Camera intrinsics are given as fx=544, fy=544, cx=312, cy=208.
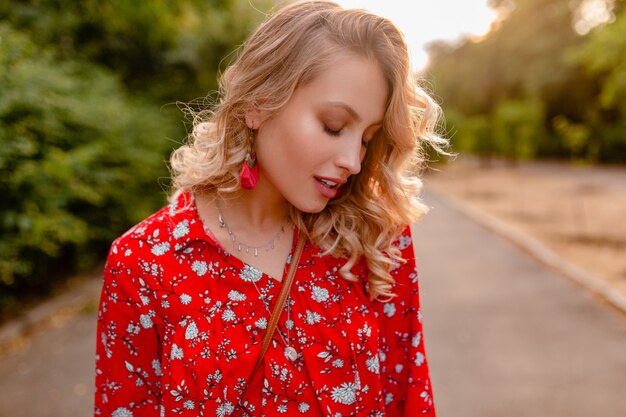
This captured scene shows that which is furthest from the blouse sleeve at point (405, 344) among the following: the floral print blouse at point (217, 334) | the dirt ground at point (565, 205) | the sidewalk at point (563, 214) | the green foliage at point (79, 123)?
the sidewalk at point (563, 214)

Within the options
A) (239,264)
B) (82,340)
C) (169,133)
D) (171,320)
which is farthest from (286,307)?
(169,133)

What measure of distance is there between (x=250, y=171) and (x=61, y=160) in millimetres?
4375

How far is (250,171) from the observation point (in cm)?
175

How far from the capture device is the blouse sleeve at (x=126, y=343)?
5.29 ft

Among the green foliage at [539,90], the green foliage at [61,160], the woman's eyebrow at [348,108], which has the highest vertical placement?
the green foliage at [539,90]

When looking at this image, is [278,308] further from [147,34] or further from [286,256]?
[147,34]

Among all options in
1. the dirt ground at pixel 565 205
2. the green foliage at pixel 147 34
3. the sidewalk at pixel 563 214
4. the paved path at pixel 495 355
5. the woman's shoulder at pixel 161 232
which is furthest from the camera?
the green foliage at pixel 147 34

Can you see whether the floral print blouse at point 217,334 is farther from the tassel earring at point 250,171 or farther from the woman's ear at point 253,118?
the woman's ear at point 253,118

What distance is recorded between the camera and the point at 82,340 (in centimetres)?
518

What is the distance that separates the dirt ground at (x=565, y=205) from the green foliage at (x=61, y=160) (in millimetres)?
3721

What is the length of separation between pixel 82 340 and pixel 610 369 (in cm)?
468

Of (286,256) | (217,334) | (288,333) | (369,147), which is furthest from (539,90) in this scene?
(217,334)

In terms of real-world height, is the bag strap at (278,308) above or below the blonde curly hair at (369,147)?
below

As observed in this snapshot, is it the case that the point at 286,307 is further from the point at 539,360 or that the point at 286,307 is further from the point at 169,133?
the point at 169,133
